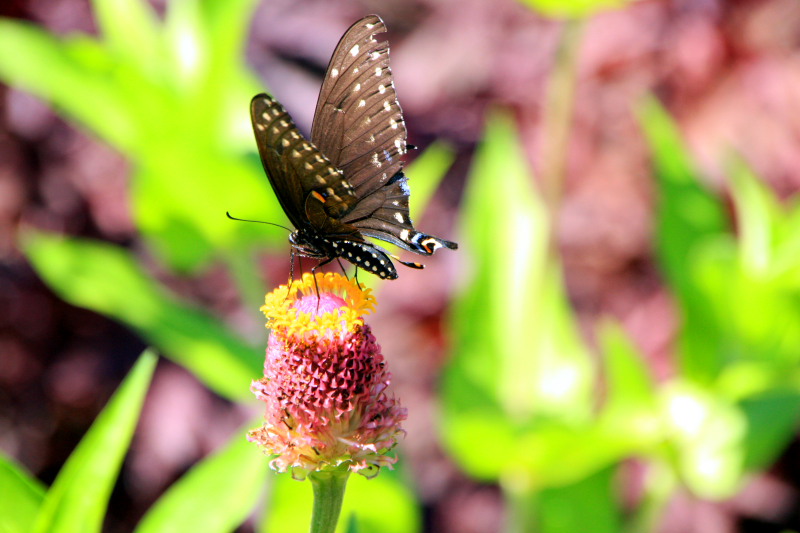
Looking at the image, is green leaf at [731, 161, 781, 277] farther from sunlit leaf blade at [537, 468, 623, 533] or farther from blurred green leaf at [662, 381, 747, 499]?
sunlit leaf blade at [537, 468, 623, 533]

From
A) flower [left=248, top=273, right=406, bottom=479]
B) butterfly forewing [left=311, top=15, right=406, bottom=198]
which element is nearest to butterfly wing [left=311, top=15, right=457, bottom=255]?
butterfly forewing [left=311, top=15, right=406, bottom=198]

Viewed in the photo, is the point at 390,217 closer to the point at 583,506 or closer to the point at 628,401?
the point at 628,401

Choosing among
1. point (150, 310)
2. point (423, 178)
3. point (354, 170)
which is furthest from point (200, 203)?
point (354, 170)

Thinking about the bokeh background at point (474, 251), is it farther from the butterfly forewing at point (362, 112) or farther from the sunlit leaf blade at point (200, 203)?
the butterfly forewing at point (362, 112)

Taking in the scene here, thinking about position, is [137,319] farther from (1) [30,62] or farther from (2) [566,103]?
(2) [566,103]

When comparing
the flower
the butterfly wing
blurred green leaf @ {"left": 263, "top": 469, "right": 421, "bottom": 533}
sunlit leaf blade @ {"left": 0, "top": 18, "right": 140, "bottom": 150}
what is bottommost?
the flower

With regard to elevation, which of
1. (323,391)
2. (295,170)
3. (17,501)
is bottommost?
(17,501)
